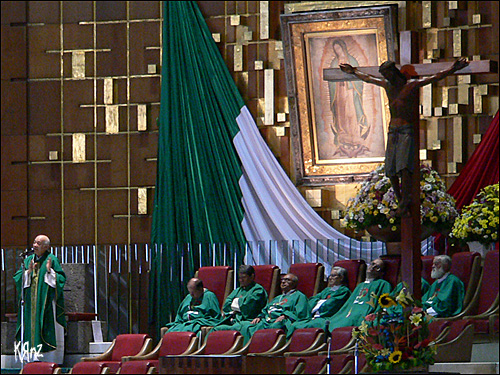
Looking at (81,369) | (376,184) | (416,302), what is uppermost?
(376,184)

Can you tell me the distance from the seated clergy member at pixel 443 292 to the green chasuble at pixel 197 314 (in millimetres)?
2021

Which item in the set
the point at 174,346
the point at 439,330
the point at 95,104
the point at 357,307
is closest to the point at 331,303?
the point at 357,307

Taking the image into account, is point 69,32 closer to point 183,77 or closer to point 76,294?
point 183,77

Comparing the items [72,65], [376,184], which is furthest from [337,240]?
[72,65]

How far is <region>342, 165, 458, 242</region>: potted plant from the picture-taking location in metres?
10.7

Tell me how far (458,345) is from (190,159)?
16.7ft

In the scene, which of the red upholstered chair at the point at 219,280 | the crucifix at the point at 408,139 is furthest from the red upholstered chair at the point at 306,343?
the red upholstered chair at the point at 219,280

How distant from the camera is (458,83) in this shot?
12.6 metres

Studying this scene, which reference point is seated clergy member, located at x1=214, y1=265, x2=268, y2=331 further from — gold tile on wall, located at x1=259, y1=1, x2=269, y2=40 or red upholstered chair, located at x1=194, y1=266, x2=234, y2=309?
gold tile on wall, located at x1=259, y1=1, x2=269, y2=40

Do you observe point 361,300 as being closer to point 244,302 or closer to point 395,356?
point 244,302

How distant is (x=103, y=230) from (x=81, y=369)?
4287 mm

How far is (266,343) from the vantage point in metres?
9.69

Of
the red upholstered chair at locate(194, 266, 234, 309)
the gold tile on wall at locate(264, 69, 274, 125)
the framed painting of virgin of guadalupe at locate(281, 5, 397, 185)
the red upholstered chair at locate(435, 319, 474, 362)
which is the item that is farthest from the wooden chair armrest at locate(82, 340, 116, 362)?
the gold tile on wall at locate(264, 69, 274, 125)

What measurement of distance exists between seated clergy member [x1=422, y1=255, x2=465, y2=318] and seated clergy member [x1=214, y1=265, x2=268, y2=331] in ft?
5.24
